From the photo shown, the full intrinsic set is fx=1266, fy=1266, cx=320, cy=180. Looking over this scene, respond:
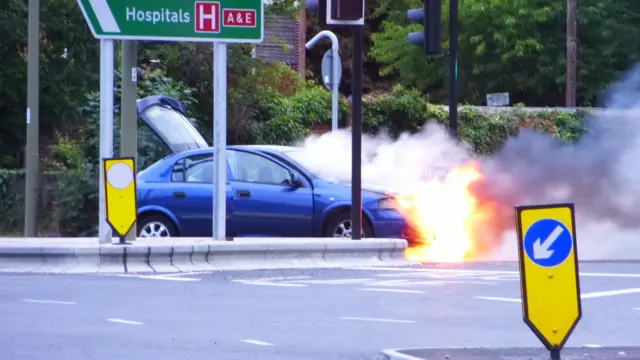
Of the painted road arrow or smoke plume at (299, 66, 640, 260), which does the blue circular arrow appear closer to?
the painted road arrow

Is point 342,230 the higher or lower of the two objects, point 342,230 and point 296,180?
the lower

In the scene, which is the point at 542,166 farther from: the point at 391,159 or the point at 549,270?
the point at 549,270

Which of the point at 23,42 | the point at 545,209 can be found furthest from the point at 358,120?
the point at 23,42

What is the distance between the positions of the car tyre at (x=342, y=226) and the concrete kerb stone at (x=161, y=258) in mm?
3318

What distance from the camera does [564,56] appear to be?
135 feet

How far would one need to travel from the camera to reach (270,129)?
27.4 meters

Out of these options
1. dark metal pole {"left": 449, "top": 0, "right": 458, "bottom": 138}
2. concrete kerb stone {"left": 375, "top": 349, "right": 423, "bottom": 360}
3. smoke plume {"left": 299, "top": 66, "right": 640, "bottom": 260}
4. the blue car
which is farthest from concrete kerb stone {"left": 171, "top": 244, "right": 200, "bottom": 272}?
dark metal pole {"left": 449, "top": 0, "right": 458, "bottom": 138}

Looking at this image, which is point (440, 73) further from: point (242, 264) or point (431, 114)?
point (242, 264)

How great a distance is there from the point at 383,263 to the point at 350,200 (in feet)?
6.03

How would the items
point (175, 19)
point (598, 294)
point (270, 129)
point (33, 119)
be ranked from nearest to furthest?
point (598, 294), point (175, 19), point (33, 119), point (270, 129)

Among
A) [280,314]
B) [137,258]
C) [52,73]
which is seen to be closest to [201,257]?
[137,258]

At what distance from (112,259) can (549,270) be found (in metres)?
7.23

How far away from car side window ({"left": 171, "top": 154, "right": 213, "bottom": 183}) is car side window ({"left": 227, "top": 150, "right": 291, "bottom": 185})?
1.06ft

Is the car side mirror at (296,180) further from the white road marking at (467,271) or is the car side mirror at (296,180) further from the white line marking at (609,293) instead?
the white line marking at (609,293)
